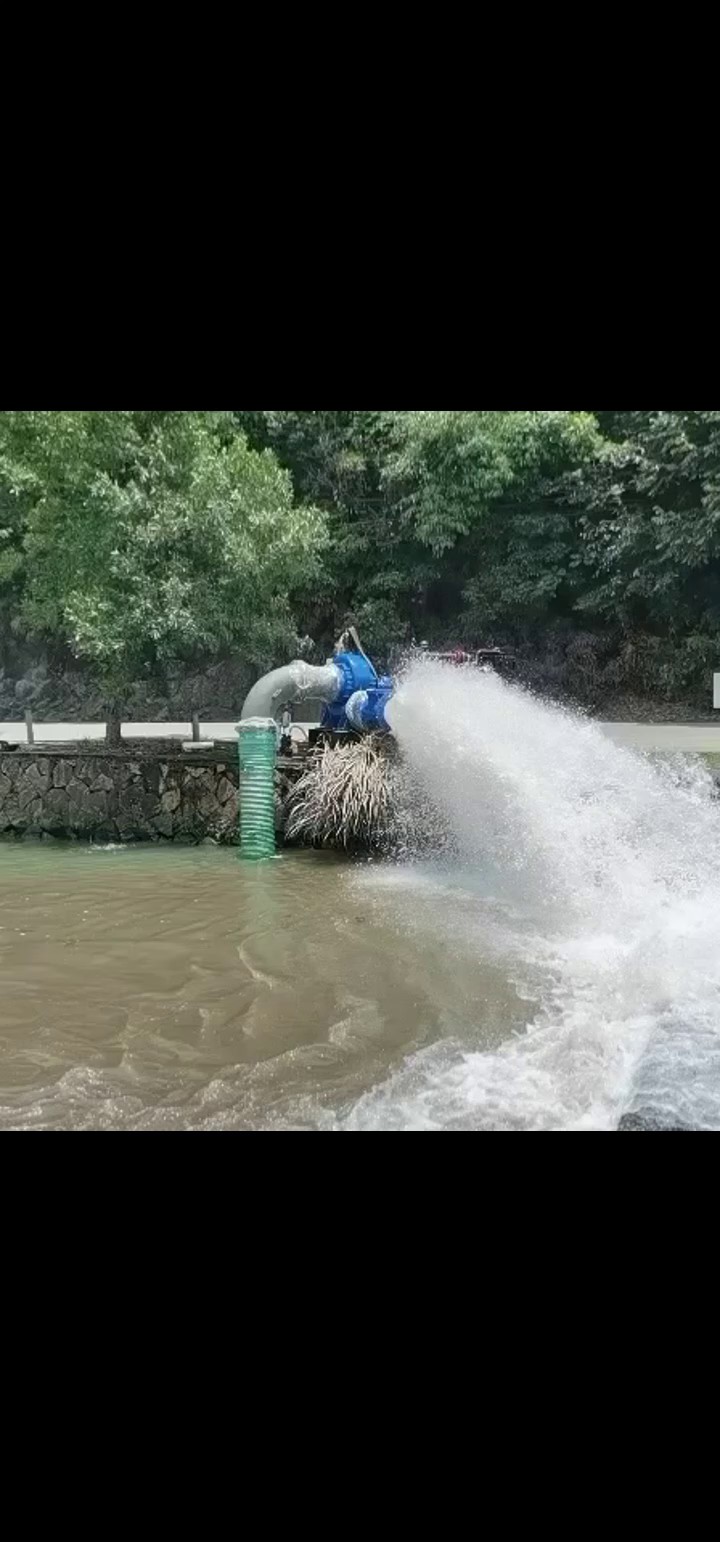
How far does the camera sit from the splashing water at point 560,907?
10.4 feet

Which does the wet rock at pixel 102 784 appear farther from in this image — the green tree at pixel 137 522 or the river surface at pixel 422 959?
the green tree at pixel 137 522

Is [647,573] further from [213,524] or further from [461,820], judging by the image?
[461,820]

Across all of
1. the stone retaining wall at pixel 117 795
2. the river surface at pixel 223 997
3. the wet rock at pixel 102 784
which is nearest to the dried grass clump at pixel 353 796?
the river surface at pixel 223 997

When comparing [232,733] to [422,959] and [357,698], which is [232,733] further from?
[422,959]

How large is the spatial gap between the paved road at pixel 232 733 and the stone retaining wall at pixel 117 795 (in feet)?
11.8

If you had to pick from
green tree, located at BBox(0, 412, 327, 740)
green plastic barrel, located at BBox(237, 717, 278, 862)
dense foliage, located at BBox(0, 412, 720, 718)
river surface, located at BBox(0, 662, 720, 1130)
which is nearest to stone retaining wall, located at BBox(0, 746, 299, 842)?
river surface, located at BBox(0, 662, 720, 1130)

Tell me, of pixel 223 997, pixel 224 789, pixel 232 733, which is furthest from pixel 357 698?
pixel 232 733

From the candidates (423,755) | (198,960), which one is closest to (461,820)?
(423,755)

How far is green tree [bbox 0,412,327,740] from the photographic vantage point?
32.1 ft

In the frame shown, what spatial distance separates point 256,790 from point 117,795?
1515 millimetres

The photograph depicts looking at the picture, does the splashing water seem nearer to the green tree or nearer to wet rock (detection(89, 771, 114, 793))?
wet rock (detection(89, 771, 114, 793))

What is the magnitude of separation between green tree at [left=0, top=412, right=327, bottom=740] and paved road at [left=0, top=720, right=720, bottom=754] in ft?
7.95

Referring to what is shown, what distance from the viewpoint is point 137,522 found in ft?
32.1

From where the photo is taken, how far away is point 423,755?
7309 mm
